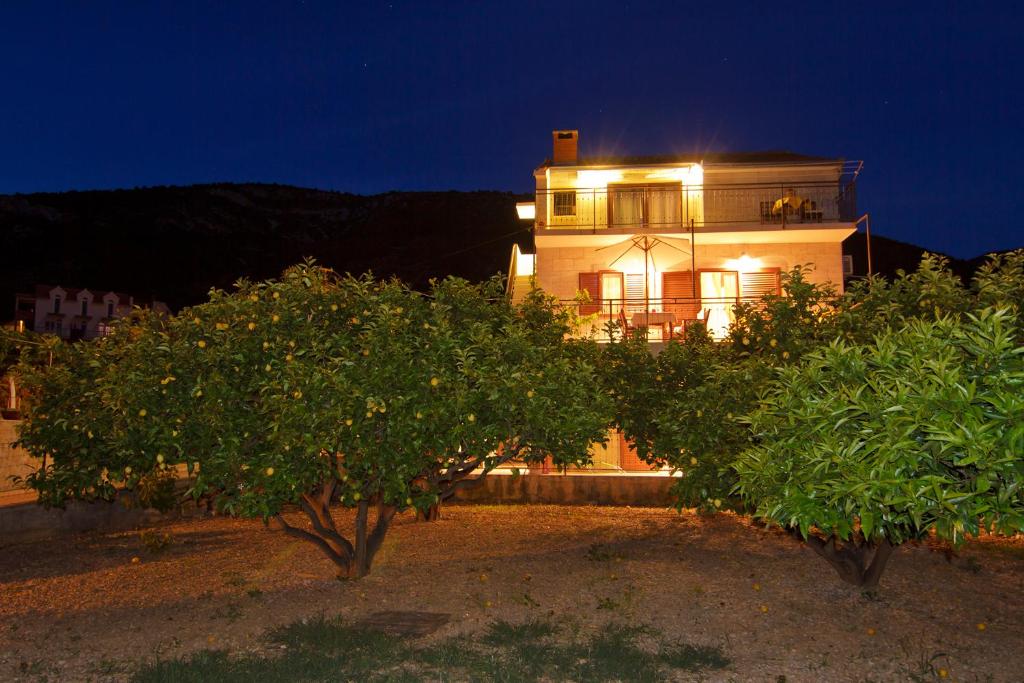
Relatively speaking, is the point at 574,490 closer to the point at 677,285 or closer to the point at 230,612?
the point at 677,285

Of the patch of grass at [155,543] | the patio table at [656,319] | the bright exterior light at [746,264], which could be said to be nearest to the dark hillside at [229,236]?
the bright exterior light at [746,264]

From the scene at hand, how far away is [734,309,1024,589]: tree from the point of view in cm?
389

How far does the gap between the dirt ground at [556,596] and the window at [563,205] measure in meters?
11.9

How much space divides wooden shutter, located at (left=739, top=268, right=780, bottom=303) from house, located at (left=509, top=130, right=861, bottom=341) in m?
0.03

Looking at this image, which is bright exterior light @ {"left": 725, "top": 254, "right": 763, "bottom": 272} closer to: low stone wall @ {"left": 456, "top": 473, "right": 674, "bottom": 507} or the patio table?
the patio table

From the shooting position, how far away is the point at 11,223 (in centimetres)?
9494

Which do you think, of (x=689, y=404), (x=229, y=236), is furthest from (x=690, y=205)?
(x=229, y=236)

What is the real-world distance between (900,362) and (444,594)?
712cm

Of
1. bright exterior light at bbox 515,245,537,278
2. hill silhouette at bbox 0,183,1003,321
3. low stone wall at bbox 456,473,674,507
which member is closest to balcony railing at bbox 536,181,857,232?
bright exterior light at bbox 515,245,537,278

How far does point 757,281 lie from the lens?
23.5 meters

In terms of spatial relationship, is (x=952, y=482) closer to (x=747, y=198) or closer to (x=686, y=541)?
(x=686, y=541)

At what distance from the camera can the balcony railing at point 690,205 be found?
23.4 metres

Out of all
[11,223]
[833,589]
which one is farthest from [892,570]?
[11,223]

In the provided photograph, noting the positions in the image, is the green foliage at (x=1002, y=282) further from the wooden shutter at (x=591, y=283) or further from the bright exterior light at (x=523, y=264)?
the bright exterior light at (x=523, y=264)
